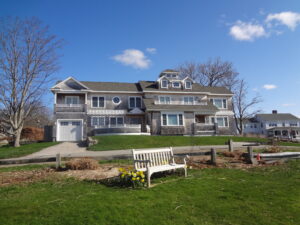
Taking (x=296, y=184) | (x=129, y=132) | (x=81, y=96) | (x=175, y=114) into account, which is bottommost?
(x=296, y=184)

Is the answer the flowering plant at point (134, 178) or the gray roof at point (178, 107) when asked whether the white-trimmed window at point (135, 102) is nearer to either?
the gray roof at point (178, 107)

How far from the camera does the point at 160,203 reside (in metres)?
4.59

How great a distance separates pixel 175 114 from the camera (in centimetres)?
2730

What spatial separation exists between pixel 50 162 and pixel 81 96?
1701 centimetres

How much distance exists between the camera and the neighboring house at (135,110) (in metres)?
25.4

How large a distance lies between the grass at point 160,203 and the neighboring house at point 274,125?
213 ft

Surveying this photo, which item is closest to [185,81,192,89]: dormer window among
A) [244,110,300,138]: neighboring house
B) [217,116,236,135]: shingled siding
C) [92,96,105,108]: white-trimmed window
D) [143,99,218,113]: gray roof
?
[143,99,218,113]: gray roof

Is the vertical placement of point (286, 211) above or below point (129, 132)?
below

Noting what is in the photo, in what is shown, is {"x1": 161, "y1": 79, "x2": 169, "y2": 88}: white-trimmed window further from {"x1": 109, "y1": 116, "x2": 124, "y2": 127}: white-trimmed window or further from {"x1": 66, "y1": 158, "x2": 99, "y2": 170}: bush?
{"x1": 66, "y1": 158, "x2": 99, "y2": 170}: bush

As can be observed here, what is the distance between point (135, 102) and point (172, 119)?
19.8 ft

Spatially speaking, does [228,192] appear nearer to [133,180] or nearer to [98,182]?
[133,180]

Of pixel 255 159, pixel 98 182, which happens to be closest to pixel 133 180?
pixel 98 182

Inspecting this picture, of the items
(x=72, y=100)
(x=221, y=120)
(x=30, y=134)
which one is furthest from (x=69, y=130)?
(x=221, y=120)

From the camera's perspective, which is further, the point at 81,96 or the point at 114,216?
the point at 81,96
